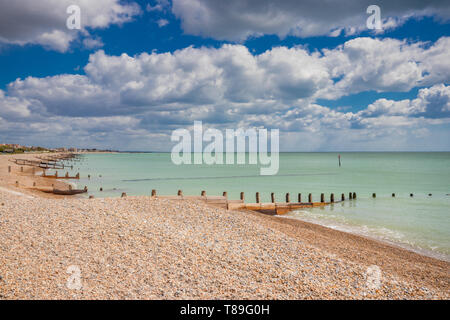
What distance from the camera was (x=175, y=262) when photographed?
7312 mm

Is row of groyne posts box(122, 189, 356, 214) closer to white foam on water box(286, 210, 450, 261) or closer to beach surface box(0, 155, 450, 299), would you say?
white foam on water box(286, 210, 450, 261)

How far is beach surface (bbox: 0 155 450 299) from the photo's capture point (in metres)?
6.16

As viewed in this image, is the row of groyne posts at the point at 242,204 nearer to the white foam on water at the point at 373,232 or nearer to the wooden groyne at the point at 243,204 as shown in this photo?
the wooden groyne at the point at 243,204

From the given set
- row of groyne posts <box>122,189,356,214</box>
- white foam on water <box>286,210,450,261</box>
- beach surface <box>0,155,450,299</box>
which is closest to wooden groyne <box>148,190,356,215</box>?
row of groyne posts <box>122,189,356,214</box>

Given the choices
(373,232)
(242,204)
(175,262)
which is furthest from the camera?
(242,204)

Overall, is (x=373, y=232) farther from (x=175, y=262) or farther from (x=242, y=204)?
(x=175, y=262)

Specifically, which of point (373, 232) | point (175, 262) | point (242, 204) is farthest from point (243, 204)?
point (175, 262)

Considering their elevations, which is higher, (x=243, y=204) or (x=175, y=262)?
(x=243, y=204)

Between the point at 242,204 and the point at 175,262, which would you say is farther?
the point at 242,204

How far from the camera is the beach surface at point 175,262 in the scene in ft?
20.2

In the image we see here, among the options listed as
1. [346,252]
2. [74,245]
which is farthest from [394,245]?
[74,245]

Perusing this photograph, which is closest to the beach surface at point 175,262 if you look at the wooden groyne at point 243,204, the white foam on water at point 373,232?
the white foam on water at point 373,232

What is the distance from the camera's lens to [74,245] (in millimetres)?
7855
